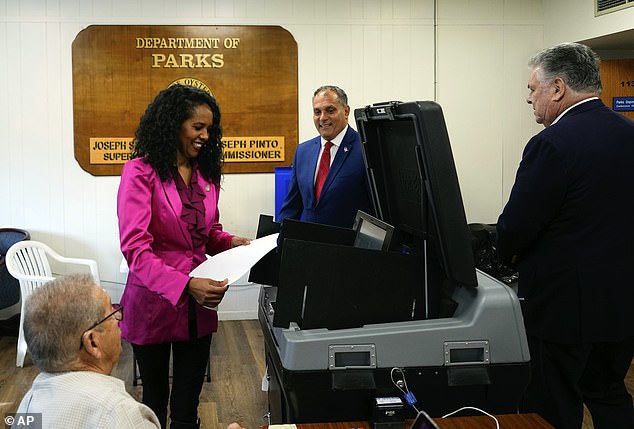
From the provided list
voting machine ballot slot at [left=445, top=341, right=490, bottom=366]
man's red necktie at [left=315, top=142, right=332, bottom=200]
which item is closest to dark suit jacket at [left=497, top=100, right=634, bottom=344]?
voting machine ballot slot at [left=445, top=341, right=490, bottom=366]

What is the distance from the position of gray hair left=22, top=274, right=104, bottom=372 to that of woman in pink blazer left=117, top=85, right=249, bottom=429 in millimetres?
730

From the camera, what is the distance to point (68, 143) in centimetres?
562

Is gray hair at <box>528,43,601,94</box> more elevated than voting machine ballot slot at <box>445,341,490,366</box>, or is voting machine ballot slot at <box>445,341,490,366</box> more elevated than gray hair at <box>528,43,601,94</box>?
gray hair at <box>528,43,601,94</box>

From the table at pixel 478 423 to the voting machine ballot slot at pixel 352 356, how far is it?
13 centimetres

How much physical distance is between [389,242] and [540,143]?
0.59m

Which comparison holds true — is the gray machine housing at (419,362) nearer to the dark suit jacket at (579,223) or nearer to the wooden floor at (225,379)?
the dark suit jacket at (579,223)

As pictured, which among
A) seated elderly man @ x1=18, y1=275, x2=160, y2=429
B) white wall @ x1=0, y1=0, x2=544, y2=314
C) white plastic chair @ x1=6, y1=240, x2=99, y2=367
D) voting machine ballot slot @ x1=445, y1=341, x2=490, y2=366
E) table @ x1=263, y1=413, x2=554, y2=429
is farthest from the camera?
white wall @ x1=0, y1=0, x2=544, y2=314

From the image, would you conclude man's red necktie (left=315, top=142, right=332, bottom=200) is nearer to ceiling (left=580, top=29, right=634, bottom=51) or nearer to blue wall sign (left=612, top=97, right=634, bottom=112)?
ceiling (left=580, top=29, right=634, bottom=51)

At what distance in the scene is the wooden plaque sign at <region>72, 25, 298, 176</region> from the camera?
5566 millimetres

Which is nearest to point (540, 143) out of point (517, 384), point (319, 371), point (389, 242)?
point (389, 242)

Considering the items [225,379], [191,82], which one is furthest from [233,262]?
[191,82]

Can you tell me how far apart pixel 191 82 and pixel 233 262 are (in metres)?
3.75

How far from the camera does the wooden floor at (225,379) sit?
3.74m

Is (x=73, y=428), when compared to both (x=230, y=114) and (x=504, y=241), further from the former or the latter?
(x=230, y=114)
